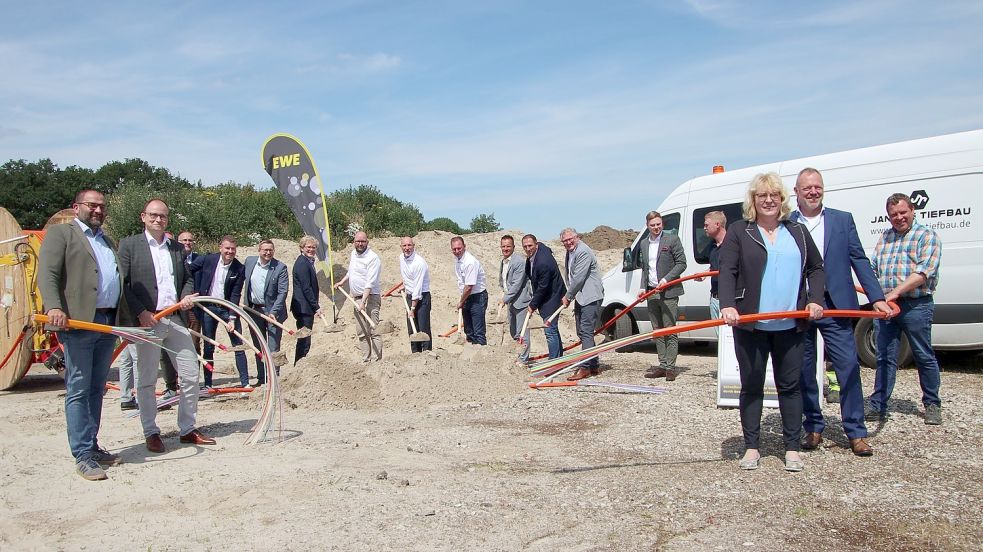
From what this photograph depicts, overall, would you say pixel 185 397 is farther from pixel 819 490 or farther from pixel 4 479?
pixel 819 490

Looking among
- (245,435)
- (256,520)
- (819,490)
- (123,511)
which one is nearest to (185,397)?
(245,435)

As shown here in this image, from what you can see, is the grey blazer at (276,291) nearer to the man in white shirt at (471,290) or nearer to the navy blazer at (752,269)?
the man in white shirt at (471,290)

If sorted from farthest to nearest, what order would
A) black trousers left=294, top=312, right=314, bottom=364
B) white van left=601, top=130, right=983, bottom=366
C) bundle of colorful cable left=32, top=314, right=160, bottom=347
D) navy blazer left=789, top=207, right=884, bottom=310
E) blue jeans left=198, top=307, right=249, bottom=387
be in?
black trousers left=294, top=312, right=314, bottom=364 < blue jeans left=198, top=307, right=249, bottom=387 < white van left=601, top=130, right=983, bottom=366 < navy blazer left=789, top=207, right=884, bottom=310 < bundle of colorful cable left=32, top=314, right=160, bottom=347

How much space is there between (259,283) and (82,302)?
165 inches

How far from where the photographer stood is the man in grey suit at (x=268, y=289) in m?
9.43

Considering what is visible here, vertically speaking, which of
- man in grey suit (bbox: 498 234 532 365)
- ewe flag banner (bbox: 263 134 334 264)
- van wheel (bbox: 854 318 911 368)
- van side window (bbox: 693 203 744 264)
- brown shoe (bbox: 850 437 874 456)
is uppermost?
ewe flag banner (bbox: 263 134 334 264)

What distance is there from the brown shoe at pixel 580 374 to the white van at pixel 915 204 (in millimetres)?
1954

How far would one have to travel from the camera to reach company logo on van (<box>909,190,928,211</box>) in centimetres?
859

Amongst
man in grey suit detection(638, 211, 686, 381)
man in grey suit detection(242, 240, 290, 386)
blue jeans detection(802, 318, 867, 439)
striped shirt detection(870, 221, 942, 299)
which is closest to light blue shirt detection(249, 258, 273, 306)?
man in grey suit detection(242, 240, 290, 386)

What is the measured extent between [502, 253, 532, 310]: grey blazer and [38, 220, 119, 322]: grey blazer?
5.84 meters

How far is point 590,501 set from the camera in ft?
14.9

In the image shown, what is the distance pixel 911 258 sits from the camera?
Answer: 5.98 m

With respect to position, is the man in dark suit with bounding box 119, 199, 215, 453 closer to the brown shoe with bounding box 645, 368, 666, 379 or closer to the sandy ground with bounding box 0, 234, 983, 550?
the sandy ground with bounding box 0, 234, 983, 550

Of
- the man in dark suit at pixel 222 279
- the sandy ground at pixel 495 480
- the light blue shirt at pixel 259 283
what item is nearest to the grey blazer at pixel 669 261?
the sandy ground at pixel 495 480
